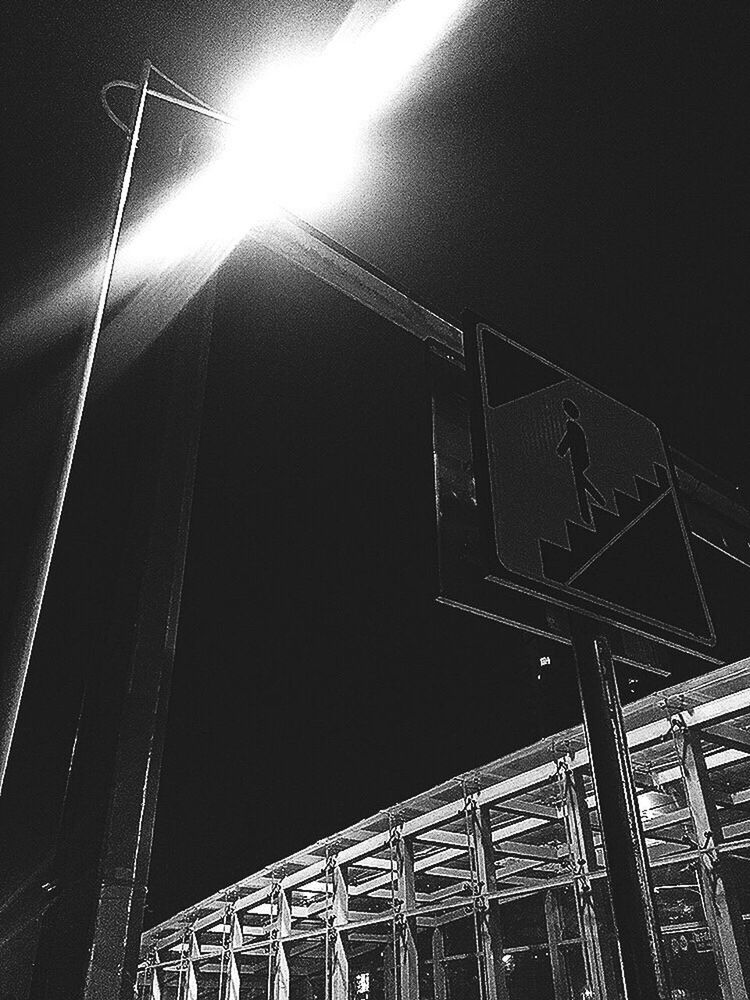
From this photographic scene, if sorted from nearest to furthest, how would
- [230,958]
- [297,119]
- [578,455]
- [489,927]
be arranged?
1. [578,455]
2. [297,119]
3. [489,927]
4. [230,958]

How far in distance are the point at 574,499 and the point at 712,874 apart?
7.59 m

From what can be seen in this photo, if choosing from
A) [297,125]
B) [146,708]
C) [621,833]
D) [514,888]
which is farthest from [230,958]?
[621,833]

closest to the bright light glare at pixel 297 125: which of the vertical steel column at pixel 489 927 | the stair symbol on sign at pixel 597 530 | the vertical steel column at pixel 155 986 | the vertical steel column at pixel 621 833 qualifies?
the stair symbol on sign at pixel 597 530

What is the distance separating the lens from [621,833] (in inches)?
45.3

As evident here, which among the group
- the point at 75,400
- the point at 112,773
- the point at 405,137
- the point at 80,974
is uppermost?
the point at 405,137

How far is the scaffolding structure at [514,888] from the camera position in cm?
813

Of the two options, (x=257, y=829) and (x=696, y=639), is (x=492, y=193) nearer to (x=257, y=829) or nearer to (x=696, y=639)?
(x=696, y=639)

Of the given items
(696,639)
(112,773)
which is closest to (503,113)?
(696,639)

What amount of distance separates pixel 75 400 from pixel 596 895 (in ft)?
30.8

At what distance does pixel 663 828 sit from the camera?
1198 centimetres

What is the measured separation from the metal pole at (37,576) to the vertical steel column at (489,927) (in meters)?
10.1

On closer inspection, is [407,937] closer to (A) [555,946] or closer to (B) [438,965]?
(A) [555,946]

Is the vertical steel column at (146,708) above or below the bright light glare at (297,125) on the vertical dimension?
below

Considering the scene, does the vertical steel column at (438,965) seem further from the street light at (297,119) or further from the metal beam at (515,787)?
the street light at (297,119)
